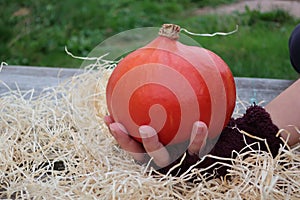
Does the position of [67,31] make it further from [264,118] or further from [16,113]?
[264,118]

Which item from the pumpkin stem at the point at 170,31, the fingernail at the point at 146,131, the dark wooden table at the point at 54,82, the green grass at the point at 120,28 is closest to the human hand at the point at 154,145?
the fingernail at the point at 146,131

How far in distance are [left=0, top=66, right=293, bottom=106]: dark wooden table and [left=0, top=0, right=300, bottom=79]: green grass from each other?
0.70 m

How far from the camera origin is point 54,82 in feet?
5.74

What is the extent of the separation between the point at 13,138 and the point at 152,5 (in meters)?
2.27

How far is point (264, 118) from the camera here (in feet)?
3.82

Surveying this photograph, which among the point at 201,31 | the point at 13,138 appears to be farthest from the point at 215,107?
the point at 201,31

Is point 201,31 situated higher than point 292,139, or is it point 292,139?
point 292,139

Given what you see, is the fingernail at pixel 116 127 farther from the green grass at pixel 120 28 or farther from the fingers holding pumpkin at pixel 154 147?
the green grass at pixel 120 28

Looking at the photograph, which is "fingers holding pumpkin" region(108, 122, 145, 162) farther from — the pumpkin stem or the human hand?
the pumpkin stem

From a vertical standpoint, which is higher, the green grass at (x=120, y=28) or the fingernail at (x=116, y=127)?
the fingernail at (x=116, y=127)

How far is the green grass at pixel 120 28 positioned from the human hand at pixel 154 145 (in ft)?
4.70

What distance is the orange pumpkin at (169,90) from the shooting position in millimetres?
1025

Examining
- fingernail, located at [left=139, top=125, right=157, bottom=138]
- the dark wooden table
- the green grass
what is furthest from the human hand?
the green grass

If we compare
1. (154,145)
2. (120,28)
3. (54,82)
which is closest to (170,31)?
(154,145)
